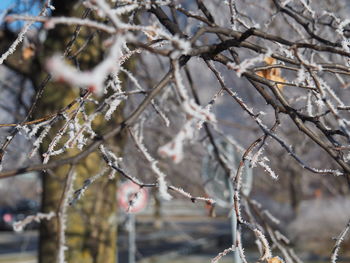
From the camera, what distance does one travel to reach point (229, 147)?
4.68 metres

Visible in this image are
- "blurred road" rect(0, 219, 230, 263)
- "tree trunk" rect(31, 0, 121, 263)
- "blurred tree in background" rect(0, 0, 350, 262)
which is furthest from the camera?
"blurred road" rect(0, 219, 230, 263)

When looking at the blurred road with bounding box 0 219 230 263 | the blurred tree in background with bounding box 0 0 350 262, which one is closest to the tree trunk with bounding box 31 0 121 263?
the blurred tree in background with bounding box 0 0 350 262

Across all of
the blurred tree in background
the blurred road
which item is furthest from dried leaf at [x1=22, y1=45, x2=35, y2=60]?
the blurred road

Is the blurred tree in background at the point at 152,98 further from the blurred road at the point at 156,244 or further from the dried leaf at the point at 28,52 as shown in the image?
the blurred road at the point at 156,244

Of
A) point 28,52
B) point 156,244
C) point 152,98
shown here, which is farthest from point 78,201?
point 156,244

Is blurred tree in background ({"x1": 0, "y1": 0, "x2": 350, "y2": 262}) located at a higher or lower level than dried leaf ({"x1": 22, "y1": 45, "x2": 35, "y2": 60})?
Result: lower

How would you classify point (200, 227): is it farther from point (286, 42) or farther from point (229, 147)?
point (286, 42)

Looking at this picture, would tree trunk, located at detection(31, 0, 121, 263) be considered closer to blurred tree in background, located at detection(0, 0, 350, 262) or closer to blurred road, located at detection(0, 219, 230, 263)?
blurred tree in background, located at detection(0, 0, 350, 262)

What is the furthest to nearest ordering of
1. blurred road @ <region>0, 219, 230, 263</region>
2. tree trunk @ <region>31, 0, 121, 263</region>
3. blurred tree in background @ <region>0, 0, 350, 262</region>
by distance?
blurred road @ <region>0, 219, 230, 263</region>
tree trunk @ <region>31, 0, 121, 263</region>
blurred tree in background @ <region>0, 0, 350, 262</region>

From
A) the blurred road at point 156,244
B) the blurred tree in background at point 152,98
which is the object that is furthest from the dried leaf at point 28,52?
the blurred road at point 156,244

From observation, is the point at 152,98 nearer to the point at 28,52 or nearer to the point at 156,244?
the point at 28,52

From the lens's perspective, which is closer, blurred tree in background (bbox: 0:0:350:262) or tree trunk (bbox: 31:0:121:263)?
blurred tree in background (bbox: 0:0:350:262)

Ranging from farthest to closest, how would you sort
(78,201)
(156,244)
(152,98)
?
(156,244) → (78,201) → (152,98)

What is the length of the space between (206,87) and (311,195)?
614 inches
